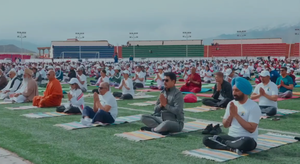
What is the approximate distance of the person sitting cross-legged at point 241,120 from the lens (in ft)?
15.2

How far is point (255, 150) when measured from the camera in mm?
5039

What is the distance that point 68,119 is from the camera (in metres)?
7.96

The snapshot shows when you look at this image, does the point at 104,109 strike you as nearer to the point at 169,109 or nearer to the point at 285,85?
the point at 169,109

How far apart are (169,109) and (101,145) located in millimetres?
1192

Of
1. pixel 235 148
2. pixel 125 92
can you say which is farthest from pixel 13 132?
pixel 125 92

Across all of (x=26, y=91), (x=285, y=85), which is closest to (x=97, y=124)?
(x=26, y=91)

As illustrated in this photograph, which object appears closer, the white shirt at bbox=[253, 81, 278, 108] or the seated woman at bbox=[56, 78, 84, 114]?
the white shirt at bbox=[253, 81, 278, 108]

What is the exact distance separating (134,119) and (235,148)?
3263mm

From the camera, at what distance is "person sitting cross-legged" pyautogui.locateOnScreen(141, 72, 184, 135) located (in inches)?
236

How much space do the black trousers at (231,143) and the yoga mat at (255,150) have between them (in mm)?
67

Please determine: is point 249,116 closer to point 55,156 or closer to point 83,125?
point 55,156

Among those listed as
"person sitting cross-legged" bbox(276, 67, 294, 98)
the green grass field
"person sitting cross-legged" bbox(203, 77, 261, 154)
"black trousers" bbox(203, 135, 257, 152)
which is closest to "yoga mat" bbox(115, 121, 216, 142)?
the green grass field

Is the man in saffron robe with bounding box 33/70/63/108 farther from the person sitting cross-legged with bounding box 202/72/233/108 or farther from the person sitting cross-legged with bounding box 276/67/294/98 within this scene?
the person sitting cross-legged with bounding box 276/67/294/98

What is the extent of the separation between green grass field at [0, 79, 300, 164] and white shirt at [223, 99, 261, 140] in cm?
30
